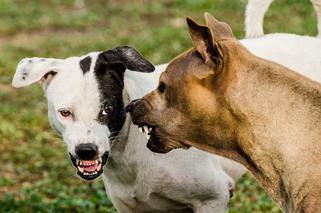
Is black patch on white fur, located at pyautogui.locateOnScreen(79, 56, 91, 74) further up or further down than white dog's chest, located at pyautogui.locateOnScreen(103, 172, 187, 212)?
further up

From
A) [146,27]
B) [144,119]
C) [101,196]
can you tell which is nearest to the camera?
[144,119]

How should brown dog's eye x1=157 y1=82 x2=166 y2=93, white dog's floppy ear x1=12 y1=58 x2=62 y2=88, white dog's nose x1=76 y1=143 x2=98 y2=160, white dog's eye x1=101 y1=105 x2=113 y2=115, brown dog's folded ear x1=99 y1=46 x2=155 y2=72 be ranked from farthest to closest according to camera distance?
white dog's floppy ear x1=12 y1=58 x2=62 y2=88
brown dog's folded ear x1=99 y1=46 x2=155 y2=72
white dog's eye x1=101 y1=105 x2=113 y2=115
white dog's nose x1=76 y1=143 x2=98 y2=160
brown dog's eye x1=157 y1=82 x2=166 y2=93

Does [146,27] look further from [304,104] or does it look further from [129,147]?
[304,104]

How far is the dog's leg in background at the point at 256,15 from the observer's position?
8938 mm

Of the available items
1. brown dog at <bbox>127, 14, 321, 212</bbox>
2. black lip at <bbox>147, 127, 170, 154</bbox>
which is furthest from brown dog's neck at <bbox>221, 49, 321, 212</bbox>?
black lip at <bbox>147, 127, 170, 154</bbox>

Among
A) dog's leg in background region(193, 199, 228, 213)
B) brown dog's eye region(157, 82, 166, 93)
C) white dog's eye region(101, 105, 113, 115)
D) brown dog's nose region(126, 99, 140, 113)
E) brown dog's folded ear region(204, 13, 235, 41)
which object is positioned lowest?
dog's leg in background region(193, 199, 228, 213)

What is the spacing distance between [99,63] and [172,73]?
982 mm

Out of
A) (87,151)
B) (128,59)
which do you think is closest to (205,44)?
(128,59)

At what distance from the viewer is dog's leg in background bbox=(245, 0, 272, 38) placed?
894 centimetres

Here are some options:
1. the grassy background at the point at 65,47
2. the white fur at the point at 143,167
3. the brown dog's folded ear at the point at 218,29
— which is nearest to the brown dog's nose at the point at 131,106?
the white fur at the point at 143,167

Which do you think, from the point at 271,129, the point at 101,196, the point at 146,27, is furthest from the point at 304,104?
the point at 146,27

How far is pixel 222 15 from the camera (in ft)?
61.2

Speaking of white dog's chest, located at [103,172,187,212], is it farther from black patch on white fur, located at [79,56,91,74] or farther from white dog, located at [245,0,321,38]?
white dog, located at [245,0,321,38]

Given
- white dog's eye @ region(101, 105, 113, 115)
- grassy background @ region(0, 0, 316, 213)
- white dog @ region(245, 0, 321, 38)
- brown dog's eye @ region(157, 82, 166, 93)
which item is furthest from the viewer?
grassy background @ region(0, 0, 316, 213)
